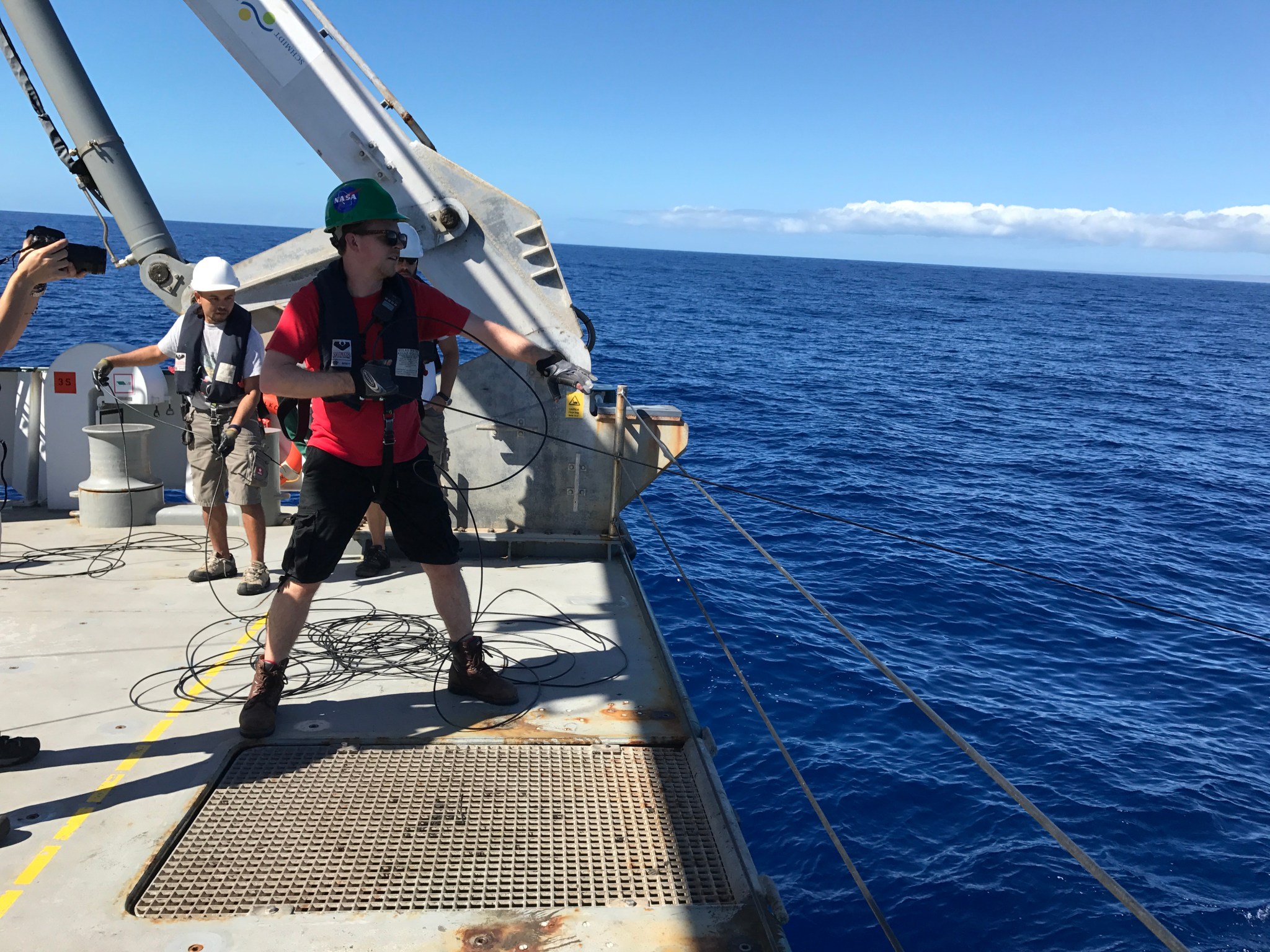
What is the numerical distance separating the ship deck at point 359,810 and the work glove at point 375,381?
4.86ft

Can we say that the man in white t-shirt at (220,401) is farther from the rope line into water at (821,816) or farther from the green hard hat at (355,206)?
the rope line into water at (821,816)

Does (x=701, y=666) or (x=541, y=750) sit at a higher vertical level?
(x=541, y=750)

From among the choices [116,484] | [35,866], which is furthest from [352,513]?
[116,484]

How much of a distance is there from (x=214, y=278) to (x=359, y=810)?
3303 millimetres

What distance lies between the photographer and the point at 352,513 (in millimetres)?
3820

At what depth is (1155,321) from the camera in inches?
3147

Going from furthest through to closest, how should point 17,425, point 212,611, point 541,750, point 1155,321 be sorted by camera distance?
point 1155,321, point 17,425, point 212,611, point 541,750

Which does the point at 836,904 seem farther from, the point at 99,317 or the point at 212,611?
the point at 99,317

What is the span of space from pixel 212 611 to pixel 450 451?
2039 mm

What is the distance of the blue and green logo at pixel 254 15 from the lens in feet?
22.6

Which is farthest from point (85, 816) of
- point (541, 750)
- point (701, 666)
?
point (701, 666)

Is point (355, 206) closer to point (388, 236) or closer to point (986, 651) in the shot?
point (388, 236)

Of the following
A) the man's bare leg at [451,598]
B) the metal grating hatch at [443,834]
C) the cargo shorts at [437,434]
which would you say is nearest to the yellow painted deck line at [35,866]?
the metal grating hatch at [443,834]

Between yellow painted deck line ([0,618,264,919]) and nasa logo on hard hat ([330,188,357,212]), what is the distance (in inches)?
92.5
